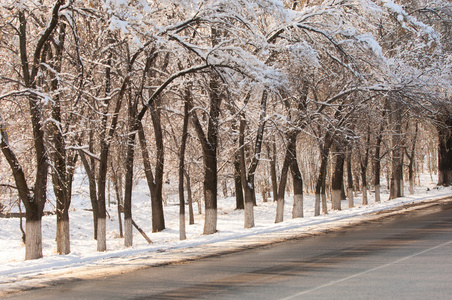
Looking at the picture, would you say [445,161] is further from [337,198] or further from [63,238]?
[63,238]

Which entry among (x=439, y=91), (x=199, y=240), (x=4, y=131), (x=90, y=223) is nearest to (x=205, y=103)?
(x=199, y=240)

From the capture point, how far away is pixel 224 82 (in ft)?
47.4

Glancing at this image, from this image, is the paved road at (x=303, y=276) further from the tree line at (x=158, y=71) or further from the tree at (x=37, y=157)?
the tree at (x=37, y=157)

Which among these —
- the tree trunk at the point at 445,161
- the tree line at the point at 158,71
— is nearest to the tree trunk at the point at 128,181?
the tree line at the point at 158,71

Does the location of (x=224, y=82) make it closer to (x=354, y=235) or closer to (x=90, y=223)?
(x=354, y=235)

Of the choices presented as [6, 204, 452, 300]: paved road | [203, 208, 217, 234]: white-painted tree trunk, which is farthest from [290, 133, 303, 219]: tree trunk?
[6, 204, 452, 300]: paved road

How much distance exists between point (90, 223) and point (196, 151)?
17.8 m

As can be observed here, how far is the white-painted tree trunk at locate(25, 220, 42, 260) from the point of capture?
549 inches

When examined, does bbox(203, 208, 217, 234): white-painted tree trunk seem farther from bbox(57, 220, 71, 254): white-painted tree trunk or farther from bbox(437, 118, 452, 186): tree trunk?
bbox(437, 118, 452, 186): tree trunk

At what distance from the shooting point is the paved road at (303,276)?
699cm

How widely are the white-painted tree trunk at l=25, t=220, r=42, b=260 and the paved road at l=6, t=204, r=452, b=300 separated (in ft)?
20.0

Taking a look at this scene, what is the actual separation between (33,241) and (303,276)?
9.33 m

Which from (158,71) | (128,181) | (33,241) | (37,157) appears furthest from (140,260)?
(158,71)

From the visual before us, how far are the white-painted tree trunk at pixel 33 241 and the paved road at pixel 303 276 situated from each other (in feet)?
20.0
